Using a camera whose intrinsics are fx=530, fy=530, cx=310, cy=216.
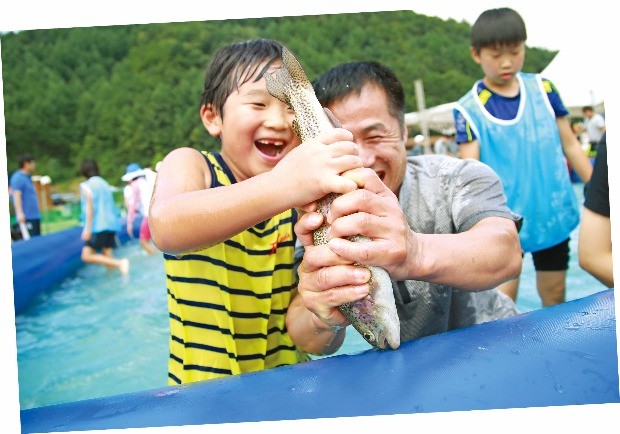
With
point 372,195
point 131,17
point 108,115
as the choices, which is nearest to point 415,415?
point 372,195

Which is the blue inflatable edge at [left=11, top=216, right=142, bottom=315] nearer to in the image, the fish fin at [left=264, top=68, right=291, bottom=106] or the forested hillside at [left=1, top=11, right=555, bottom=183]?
the fish fin at [left=264, top=68, right=291, bottom=106]

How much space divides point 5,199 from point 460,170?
1.66 m

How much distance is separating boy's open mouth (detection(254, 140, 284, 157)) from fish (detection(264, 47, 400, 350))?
32cm

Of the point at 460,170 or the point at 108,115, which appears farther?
the point at 108,115

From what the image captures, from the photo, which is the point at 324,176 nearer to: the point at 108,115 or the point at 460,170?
the point at 460,170

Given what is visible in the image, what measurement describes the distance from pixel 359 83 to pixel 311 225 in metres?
0.84

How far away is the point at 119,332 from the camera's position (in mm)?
6426

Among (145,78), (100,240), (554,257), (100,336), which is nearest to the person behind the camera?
(554,257)

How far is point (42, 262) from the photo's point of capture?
8.21 meters

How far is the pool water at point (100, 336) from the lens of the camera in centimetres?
500

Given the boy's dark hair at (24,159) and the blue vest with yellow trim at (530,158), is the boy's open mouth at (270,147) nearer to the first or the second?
the blue vest with yellow trim at (530,158)

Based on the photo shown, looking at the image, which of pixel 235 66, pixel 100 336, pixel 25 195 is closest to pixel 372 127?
pixel 235 66

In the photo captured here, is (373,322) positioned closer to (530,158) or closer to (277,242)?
(277,242)

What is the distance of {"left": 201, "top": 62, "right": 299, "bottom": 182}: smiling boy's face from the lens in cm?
204
